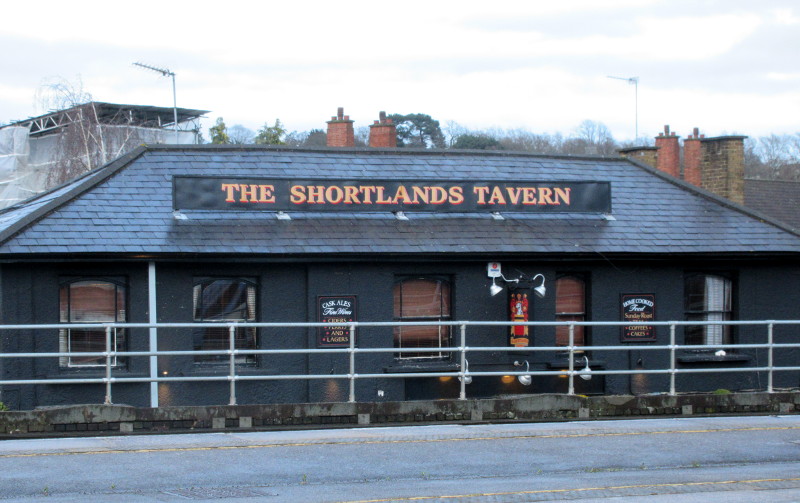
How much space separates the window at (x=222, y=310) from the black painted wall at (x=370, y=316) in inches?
8.3

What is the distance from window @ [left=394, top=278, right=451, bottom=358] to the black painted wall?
0.28 metres

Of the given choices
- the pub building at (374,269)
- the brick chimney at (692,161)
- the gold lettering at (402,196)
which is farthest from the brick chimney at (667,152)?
the gold lettering at (402,196)

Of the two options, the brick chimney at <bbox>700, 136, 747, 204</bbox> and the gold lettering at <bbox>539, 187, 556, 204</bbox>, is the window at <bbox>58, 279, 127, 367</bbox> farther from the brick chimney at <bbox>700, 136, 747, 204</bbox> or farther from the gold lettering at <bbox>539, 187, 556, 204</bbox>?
the brick chimney at <bbox>700, 136, 747, 204</bbox>

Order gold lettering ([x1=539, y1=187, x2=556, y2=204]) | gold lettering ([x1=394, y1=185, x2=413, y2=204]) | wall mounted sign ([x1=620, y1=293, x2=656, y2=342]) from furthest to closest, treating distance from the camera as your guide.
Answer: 1. gold lettering ([x1=539, y1=187, x2=556, y2=204])
2. wall mounted sign ([x1=620, y1=293, x2=656, y2=342])
3. gold lettering ([x1=394, y1=185, x2=413, y2=204])

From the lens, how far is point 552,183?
1766 cm

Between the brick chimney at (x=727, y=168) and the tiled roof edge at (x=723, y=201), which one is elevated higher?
the brick chimney at (x=727, y=168)

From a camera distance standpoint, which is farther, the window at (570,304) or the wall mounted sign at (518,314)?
the window at (570,304)

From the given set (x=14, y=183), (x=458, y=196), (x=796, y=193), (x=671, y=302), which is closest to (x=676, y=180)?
(x=671, y=302)

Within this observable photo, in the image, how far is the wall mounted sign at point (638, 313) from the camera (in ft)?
56.4

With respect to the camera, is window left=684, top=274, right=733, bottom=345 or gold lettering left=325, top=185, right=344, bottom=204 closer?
gold lettering left=325, top=185, right=344, bottom=204


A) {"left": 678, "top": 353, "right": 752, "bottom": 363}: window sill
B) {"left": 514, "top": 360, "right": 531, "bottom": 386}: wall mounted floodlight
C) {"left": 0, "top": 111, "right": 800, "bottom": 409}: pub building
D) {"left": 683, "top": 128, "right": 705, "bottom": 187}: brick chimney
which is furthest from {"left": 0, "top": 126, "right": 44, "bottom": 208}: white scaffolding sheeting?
{"left": 678, "top": 353, "right": 752, "bottom": 363}: window sill

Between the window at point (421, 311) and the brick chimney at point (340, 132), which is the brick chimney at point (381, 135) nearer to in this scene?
the brick chimney at point (340, 132)

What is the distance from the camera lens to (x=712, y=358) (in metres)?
17.6

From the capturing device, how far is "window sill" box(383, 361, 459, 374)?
52.7 ft
